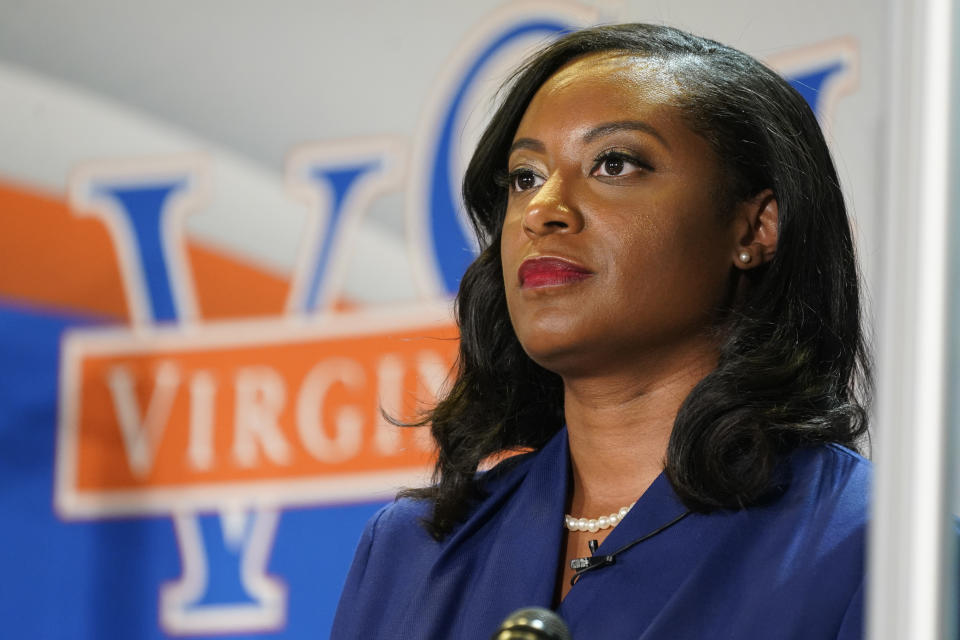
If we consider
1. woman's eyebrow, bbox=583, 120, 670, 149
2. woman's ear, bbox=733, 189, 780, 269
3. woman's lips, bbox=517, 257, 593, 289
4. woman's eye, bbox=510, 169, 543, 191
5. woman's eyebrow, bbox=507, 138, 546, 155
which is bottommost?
woman's lips, bbox=517, 257, 593, 289

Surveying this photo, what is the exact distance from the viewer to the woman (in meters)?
1.28

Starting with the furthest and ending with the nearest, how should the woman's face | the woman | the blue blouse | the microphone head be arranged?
1. the woman's face
2. the woman
3. the blue blouse
4. the microphone head

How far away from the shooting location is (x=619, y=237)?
1382 millimetres

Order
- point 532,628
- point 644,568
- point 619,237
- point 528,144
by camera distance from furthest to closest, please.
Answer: point 528,144
point 619,237
point 644,568
point 532,628

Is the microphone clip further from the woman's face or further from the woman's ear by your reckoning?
the woman's ear

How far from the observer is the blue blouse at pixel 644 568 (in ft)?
3.86

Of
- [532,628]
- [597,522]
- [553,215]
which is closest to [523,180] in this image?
[553,215]

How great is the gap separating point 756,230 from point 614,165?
189 mm

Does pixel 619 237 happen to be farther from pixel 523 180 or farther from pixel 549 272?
pixel 523 180

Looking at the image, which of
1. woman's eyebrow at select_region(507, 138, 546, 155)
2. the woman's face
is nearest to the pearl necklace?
the woman's face

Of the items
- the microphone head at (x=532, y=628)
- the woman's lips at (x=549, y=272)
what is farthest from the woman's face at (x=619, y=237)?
the microphone head at (x=532, y=628)

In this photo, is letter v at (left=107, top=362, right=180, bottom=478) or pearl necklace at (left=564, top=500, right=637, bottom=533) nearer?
pearl necklace at (left=564, top=500, right=637, bottom=533)

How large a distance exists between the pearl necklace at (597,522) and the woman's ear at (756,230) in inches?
12.4

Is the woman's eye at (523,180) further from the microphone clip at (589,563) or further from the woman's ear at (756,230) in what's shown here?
the microphone clip at (589,563)
